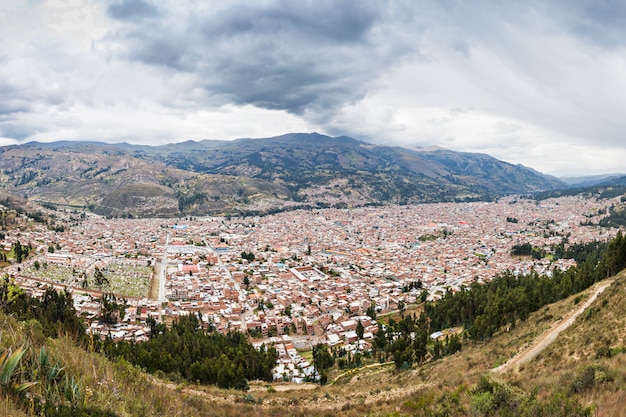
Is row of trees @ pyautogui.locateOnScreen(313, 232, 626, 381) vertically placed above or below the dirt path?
below

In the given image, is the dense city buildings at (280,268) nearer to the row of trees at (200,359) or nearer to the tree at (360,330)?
the tree at (360,330)

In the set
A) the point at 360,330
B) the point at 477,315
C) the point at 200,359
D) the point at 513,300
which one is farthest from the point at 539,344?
the point at 360,330

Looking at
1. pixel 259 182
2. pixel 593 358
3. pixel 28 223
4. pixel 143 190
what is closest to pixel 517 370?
pixel 593 358

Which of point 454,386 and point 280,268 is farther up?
point 454,386

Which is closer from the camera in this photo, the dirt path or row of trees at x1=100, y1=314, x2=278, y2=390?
the dirt path

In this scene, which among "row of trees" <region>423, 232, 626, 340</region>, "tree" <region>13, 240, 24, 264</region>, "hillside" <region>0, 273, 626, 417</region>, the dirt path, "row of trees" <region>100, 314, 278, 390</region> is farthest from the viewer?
"tree" <region>13, 240, 24, 264</region>

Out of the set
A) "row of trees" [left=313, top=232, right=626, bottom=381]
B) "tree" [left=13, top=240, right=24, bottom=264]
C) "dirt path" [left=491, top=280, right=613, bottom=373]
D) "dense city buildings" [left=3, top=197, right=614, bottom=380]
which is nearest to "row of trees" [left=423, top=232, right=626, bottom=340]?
"row of trees" [left=313, top=232, right=626, bottom=381]

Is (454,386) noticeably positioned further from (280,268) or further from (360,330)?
(280,268)

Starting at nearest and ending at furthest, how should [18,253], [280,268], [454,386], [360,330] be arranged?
[454,386]
[360,330]
[18,253]
[280,268]

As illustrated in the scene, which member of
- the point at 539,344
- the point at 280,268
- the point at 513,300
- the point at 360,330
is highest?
the point at 539,344

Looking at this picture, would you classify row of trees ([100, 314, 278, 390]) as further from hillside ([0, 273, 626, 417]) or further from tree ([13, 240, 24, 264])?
tree ([13, 240, 24, 264])

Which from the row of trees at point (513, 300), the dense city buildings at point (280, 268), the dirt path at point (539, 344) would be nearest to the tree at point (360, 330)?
the dense city buildings at point (280, 268)

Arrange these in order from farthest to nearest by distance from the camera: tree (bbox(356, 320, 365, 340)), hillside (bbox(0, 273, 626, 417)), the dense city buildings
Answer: the dense city buildings → tree (bbox(356, 320, 365, 340)) → hillside (bbox(0, 273, 626, 417))

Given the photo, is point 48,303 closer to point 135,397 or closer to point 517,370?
point 135,397
